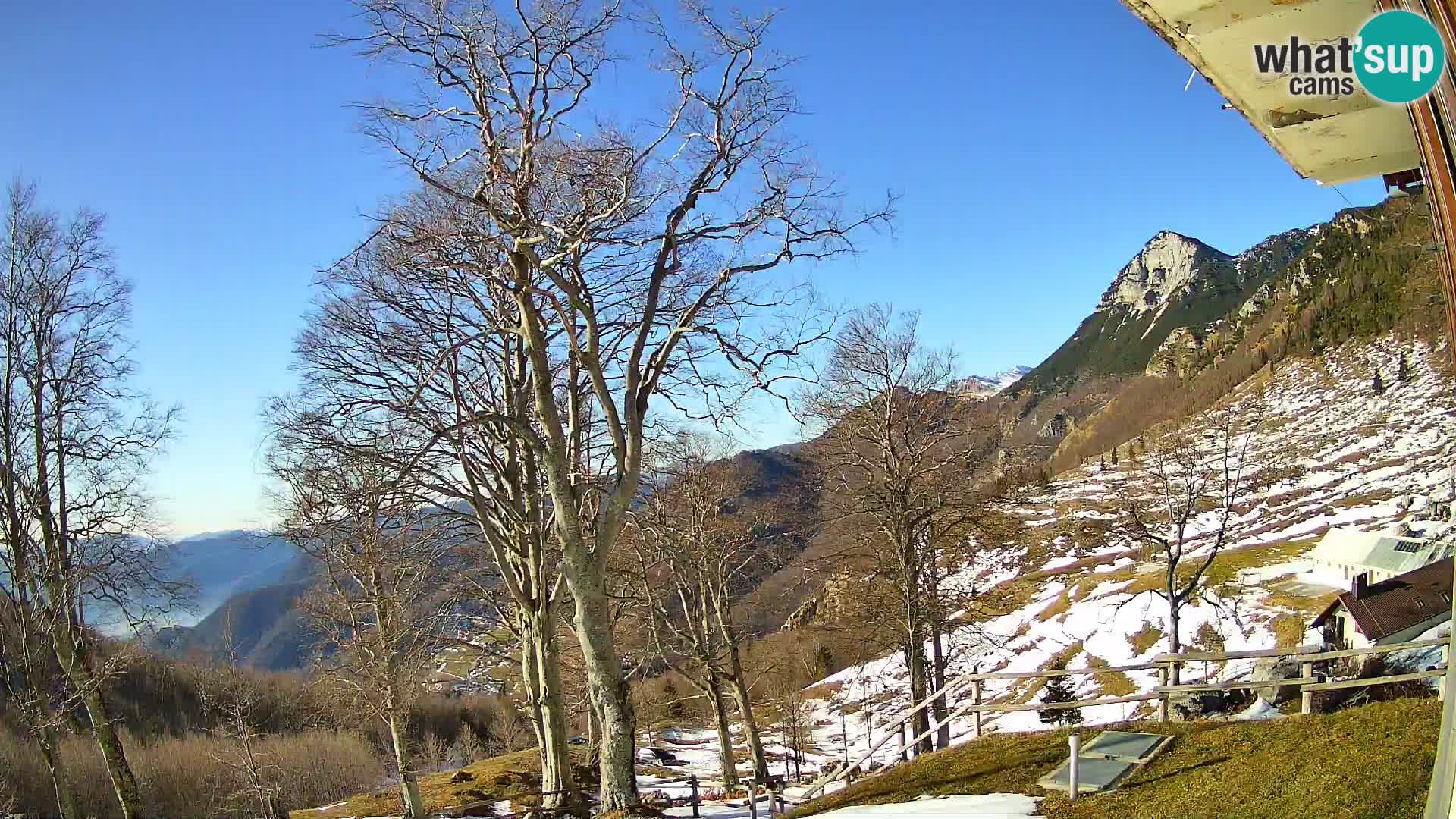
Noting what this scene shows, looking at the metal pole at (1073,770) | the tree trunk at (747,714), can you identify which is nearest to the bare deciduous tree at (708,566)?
the tree trunk at (747,714)

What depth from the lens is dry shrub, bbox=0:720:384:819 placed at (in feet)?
86.5

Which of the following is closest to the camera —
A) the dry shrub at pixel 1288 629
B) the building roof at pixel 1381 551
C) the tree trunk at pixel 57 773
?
the tree trunk at pixel 57 773

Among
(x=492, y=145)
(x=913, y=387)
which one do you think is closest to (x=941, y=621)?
(x=913, y=387)

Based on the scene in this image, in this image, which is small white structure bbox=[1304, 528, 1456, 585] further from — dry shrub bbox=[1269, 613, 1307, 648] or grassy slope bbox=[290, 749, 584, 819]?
grassy slope bbox=[290, 749, 584, 819]

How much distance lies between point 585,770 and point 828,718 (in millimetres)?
31422

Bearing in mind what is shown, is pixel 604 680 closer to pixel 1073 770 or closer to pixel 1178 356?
pixel 1073 770

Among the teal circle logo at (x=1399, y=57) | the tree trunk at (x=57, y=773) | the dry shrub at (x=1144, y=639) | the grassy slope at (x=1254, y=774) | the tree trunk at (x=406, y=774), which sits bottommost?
the dry shrub at (x=1144, y=639)

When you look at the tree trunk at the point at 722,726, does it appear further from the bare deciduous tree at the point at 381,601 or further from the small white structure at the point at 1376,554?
the small white structure at the point at 1376,554

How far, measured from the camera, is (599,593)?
9.83 meters

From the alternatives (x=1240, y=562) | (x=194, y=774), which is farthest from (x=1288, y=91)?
(x=1240, y=562)

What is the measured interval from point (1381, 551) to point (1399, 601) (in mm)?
10264

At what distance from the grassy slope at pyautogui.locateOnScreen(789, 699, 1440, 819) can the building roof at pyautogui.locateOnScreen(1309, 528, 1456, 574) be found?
89.5ft

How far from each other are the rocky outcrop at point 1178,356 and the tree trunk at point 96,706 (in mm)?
180751

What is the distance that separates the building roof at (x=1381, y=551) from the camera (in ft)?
103
